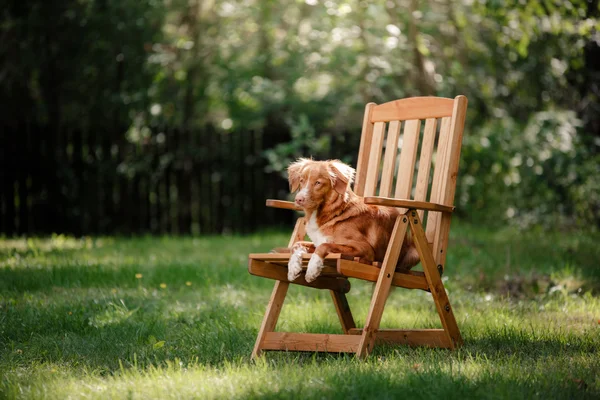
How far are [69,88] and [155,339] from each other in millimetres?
6068

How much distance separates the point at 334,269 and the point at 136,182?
608 centimetres

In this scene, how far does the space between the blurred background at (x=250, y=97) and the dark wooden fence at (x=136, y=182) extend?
0.06 ft

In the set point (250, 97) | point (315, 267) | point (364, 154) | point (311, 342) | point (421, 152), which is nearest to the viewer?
point (315, 267)

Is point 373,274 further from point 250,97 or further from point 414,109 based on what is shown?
point 250,97

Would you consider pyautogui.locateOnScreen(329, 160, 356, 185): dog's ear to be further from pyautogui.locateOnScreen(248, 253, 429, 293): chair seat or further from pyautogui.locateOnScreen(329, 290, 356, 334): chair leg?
pyautogui.locateOnScreen(329, 290, 356, 334): chair leg

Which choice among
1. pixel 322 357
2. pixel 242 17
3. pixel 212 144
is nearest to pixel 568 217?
pixel 212 144

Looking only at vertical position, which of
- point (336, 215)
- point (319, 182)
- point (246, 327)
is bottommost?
point (246, 327)

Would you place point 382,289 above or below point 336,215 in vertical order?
below

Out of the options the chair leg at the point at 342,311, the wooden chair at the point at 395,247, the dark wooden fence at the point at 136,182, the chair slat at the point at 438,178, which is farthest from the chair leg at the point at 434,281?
the dark wooden fence at the point at 136,182

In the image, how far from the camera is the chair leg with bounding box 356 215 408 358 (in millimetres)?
3500

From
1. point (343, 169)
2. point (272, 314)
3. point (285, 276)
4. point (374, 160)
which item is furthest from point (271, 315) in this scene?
point (374, 160)

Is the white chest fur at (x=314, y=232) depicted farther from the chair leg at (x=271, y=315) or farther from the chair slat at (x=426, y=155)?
the chair slat at (x=426, y=155)

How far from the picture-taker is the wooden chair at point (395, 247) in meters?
3.55

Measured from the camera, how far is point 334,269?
3.55 m
